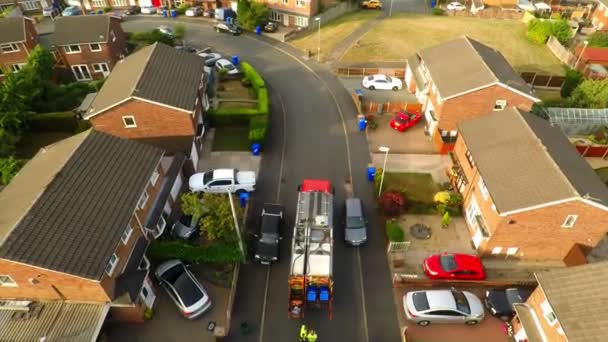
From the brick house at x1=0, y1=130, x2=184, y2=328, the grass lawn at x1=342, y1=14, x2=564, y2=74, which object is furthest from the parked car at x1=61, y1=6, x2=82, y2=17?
the brick house at x1=0, y1=130, x2=184, y2=328

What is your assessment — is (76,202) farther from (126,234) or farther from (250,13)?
(250,13)

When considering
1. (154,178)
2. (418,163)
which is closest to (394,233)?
(418,163)

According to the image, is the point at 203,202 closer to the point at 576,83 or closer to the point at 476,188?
the point at 476,188

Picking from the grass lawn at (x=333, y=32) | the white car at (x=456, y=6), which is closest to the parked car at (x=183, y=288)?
the grass lawn at (x=333, y=32)

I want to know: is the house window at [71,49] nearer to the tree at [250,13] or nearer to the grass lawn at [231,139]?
the grass lawn at [231,139]

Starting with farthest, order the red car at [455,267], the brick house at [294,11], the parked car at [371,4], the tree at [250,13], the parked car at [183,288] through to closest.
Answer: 1. the parked car at [371,4]
2. the brick house at [294,11]
3. the tree at [250,13]
4. the red car at [455,267]
5. the parked car at [183,288]

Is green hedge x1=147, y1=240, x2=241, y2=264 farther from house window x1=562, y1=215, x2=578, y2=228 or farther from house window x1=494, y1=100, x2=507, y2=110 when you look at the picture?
house window x1=494, y1=100, x2=507, y2=110

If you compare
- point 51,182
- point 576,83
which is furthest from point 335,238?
point 576,83
